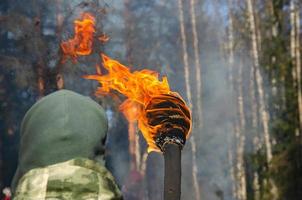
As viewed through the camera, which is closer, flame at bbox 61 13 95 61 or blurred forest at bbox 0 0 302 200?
flame at bbox 61 13 95 61

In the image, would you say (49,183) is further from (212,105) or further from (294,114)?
(212,105)

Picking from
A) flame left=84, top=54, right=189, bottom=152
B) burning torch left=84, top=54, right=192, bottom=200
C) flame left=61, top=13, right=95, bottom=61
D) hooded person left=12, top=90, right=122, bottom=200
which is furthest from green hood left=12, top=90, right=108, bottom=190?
flame left=61, top=13, right=95, bottom=61

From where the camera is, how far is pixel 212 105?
87.8 feet

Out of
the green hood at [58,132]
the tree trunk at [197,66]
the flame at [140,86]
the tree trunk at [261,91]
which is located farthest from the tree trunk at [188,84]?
the green hood at [58,132]

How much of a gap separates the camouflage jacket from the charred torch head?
105 inches

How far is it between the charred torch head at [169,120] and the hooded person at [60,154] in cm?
266

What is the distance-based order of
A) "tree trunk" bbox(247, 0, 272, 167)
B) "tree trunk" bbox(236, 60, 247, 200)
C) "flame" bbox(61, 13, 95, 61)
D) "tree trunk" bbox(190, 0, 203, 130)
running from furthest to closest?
"tree trunk" bbox(190, 0, 203, 130)
"tree trunk" bbox(236, 60, 247, 200)
"tree trunk" bbox(247, 0, 272, 167)
"flame" bbox(61, 13, 95, 61)

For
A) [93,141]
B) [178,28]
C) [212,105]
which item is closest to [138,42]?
[178,28]

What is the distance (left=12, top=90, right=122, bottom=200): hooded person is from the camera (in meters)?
1.23

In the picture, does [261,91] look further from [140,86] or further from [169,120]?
[169,120]

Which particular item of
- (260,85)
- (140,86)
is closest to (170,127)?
(140,86)

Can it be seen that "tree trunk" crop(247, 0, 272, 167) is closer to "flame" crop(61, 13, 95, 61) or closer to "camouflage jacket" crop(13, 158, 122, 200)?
"flame" crop(61, 13, 95, 61)

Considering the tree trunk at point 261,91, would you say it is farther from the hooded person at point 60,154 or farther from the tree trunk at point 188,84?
the hooded person at point 60,154

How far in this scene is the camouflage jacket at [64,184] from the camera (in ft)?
4.02
